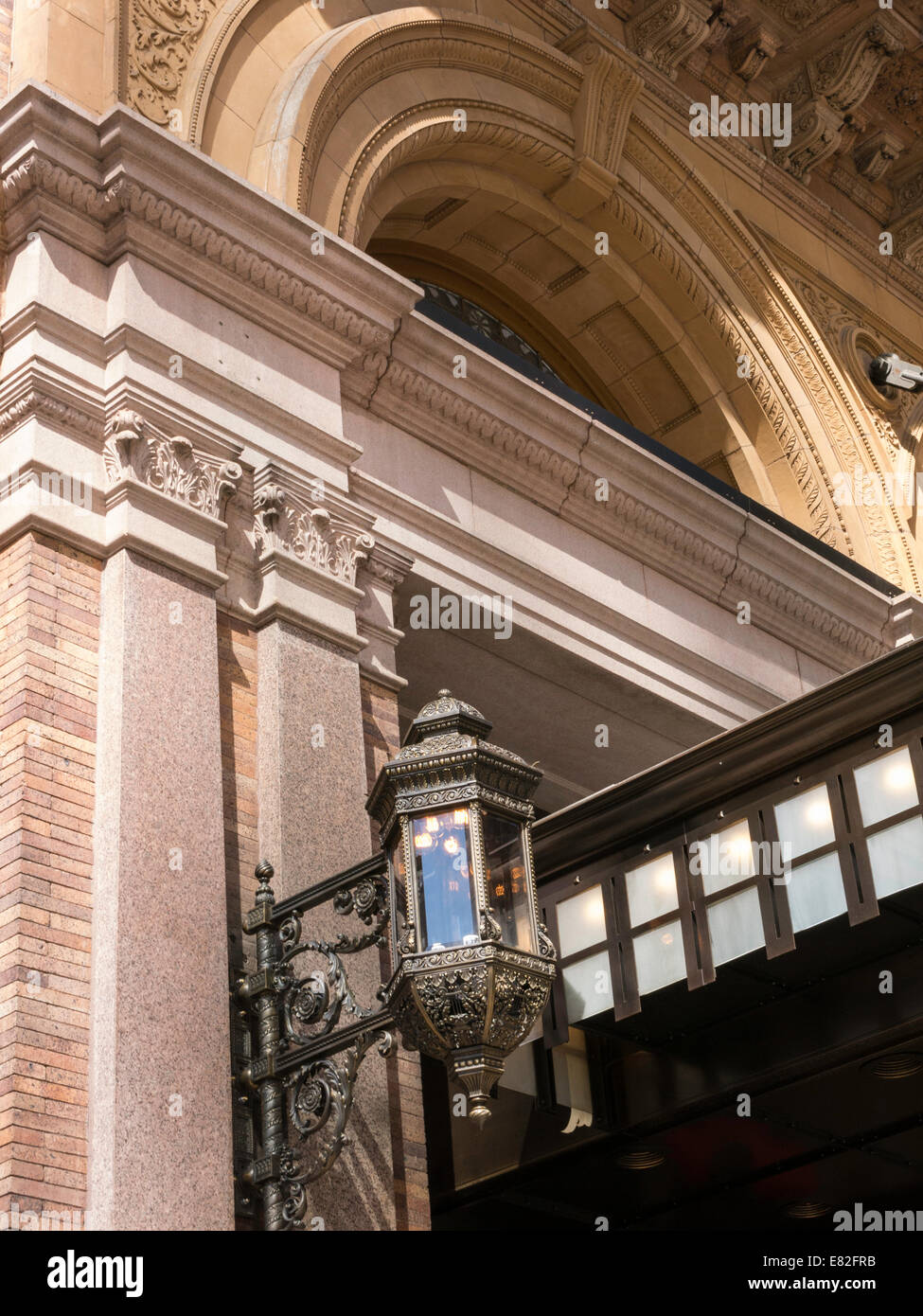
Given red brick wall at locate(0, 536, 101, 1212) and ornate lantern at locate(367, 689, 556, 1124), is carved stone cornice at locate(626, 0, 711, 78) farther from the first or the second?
ornate lantern at locate(367, 689, 556, 1124)

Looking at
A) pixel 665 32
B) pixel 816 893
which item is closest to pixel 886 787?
pixel 816 893

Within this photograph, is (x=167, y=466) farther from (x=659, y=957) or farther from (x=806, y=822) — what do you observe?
(x=806, y=822)

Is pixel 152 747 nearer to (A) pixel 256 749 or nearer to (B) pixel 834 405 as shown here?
(A) pixel 256 749

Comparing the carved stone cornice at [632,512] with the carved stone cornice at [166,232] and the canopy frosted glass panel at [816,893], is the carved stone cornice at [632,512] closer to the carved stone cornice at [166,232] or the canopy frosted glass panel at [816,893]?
the carved stone cornice at [166,232]

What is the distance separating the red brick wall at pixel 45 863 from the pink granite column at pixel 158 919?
80 mm

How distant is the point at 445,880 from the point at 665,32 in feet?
36.7

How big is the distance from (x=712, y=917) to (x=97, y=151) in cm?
524

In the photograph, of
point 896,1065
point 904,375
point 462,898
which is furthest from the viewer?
point 904,375

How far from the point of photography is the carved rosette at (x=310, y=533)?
9914mm

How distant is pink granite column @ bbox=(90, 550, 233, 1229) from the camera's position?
746 centimetres

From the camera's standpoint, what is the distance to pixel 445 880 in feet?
24.1

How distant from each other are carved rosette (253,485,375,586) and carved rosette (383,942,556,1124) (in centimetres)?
340

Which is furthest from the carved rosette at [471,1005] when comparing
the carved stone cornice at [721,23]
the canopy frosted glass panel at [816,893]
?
the carved stone cornice at [721,23]

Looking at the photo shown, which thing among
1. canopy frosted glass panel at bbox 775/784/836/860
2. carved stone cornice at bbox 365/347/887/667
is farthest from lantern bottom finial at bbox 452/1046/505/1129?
carved stone cornice at bbox 365/347/887/667
